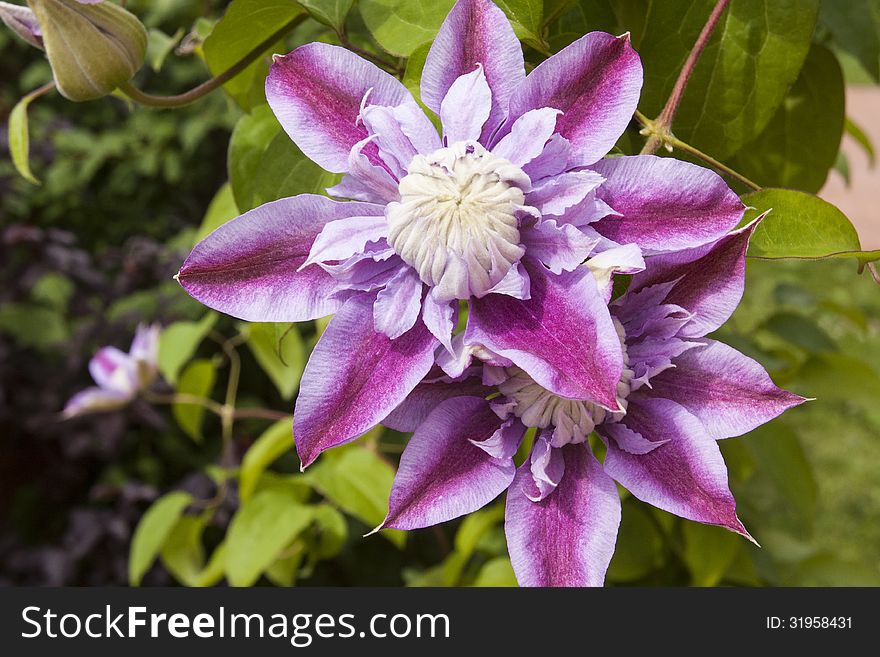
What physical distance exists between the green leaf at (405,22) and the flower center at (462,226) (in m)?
0.11

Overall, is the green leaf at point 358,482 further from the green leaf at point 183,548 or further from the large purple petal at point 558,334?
the large purple petal at point 558,334

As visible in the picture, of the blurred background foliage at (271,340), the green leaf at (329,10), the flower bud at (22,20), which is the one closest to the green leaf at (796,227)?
the blurred background foliage at (271,340)

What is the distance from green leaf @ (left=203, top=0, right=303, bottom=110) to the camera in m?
0.50

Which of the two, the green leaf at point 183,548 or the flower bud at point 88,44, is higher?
the flower bud at point 88,44

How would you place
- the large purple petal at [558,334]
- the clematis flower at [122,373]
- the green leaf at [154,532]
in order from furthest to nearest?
the clematis flower at [122,373] → the green leaf at [154,532] → the large purple petal at [558,334]

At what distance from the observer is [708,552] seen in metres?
0.79

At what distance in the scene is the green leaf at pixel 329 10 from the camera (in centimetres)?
45

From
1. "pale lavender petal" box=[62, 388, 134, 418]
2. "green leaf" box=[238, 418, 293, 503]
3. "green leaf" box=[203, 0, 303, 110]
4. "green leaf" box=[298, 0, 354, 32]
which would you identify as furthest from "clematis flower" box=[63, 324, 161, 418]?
"green leaf" box=[298, 0, 354, 32]

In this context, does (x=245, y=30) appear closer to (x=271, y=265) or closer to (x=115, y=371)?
(x=271, y=265)

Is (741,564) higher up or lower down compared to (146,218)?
higher up

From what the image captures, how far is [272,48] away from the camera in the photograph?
54 cm

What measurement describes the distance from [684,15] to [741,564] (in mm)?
554

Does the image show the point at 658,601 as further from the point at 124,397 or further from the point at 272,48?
the point at 124,397

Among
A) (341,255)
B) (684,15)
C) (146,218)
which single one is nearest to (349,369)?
(341,255)
